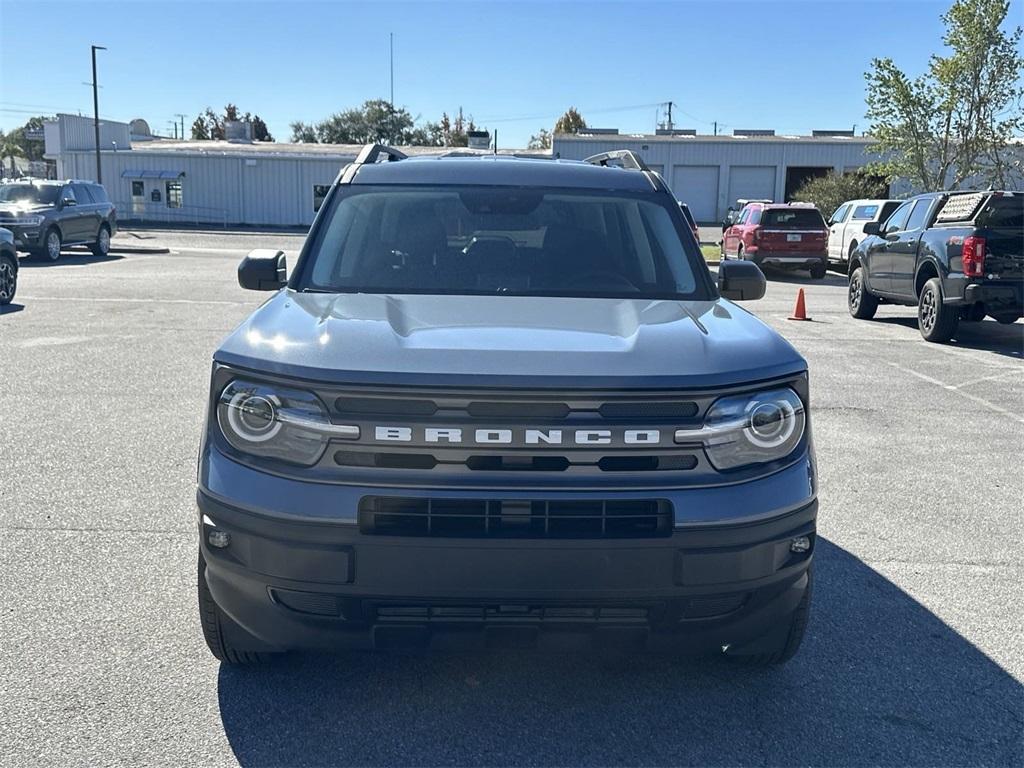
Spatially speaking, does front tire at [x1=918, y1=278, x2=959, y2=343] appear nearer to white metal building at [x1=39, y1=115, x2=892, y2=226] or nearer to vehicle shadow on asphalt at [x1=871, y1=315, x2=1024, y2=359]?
vehicle shadow on asphalt at [x1=871, y1=315, x2=1024, y2=359]

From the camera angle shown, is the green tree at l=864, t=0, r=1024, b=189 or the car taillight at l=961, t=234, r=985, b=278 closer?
the car taillight at l=961, t=234, r=985, b=278

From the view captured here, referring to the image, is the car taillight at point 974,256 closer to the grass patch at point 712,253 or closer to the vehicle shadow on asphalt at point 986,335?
the vehicle shadow on asphalt at point 986,335

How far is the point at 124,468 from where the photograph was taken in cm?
583

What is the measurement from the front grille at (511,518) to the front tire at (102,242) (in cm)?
2386

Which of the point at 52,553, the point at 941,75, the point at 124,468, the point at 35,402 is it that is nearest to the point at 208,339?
the point at 35,402

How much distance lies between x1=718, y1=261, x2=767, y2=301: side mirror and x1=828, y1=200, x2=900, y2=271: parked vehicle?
57.9 ft

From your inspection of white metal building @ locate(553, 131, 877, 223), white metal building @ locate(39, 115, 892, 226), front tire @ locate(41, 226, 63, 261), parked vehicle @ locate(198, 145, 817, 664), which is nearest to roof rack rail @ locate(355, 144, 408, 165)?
parked vehicle @ locate(198, 145, 817, 664)

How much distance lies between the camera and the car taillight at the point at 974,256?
11211 millimetres

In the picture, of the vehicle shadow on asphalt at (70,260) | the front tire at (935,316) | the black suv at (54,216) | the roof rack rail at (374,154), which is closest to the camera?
the roof rack rail at (374,154)

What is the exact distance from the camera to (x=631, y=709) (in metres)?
3.15

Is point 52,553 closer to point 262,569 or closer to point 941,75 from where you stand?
point 262,569

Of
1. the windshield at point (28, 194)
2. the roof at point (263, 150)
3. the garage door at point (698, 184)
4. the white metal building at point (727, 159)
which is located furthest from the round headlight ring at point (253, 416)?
the garage door at point (698, 184)

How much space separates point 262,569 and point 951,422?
652 cm

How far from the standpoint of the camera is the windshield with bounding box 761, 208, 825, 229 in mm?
22234
